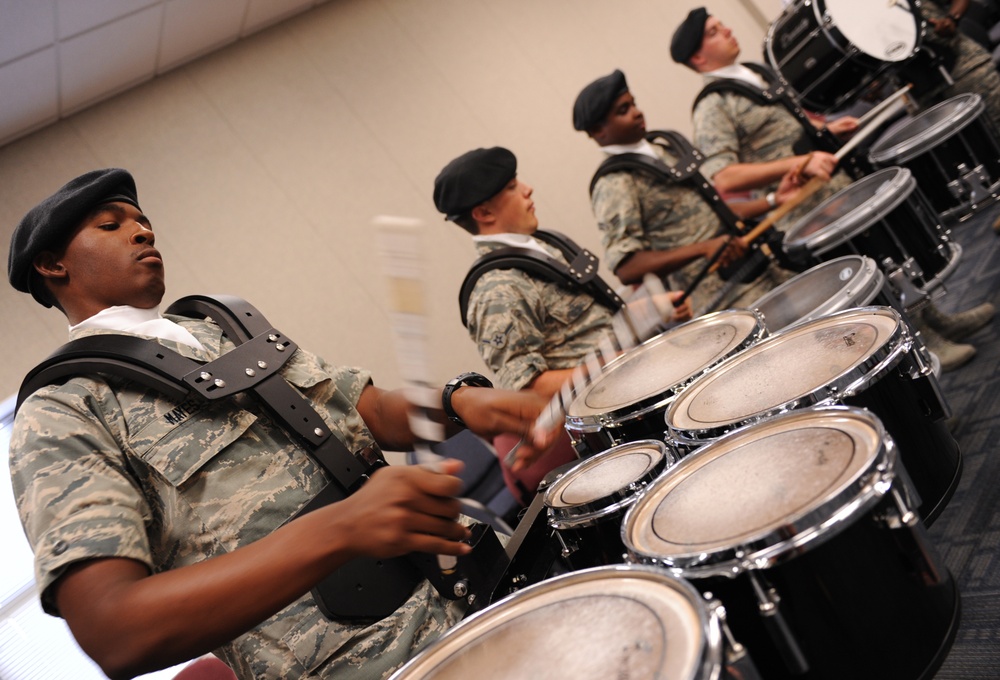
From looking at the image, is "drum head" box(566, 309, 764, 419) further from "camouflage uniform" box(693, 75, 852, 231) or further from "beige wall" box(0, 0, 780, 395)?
"beige wall" box(0, 0, 780, 395)

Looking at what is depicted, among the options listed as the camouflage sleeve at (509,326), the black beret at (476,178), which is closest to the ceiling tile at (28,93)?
the black beret at (476,178)

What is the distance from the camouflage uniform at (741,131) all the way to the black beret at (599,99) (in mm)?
585

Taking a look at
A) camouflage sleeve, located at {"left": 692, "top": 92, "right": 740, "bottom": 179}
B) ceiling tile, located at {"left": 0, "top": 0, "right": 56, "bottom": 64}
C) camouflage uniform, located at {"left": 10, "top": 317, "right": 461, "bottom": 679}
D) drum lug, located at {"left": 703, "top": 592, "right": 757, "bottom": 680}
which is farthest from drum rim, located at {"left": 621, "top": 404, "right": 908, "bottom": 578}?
ceiling tile, located at {"left": 0, "top": 0, "right": 56, "bottom": 64}

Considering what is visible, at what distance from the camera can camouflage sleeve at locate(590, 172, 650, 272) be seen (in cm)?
324

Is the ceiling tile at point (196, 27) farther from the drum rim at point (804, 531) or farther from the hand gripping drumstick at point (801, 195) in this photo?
the drum rim at point (804, 531)

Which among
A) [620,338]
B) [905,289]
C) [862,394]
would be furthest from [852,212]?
[862,394]

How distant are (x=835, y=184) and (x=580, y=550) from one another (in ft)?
9.35

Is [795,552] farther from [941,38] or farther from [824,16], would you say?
[941,38]

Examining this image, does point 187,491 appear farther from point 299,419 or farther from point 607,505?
point 607,505

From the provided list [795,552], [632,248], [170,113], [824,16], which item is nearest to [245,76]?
A: [170,113]

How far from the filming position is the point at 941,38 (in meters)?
3.80

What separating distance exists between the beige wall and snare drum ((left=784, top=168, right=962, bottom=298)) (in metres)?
2.24

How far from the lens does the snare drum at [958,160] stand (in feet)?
10.2

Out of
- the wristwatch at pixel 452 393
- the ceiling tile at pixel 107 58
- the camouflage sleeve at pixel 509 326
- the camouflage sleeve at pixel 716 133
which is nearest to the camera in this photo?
the wristwatch at pixel 452 393
